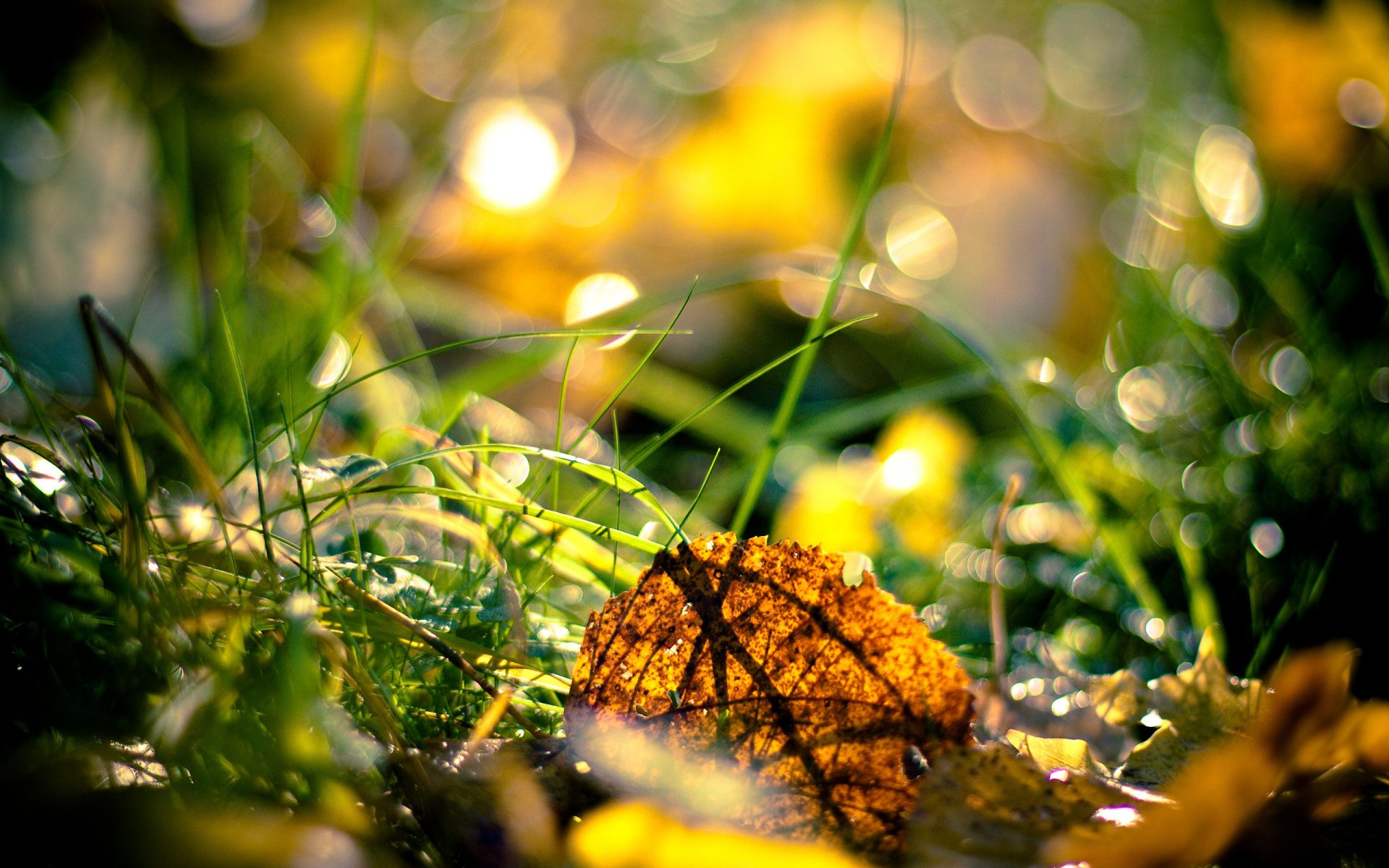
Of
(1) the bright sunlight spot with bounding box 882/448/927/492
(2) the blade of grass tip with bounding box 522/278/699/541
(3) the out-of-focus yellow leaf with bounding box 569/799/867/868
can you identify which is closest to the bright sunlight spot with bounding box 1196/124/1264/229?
(1) the bright sunlight spot with bounding box 882/448/927/492

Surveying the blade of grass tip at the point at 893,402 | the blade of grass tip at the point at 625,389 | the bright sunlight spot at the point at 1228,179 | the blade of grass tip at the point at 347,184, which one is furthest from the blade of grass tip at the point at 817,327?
the bright sunlight spot at the point at 1228,179

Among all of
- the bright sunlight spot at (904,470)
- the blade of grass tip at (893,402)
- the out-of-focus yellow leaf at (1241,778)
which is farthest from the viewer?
the bright sunlight spot at (904,470)

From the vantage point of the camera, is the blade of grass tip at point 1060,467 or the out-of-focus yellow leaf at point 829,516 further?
the out-of-focus yellow leaf at point 829,516

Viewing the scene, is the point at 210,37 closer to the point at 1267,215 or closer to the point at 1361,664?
the point at 1267,215

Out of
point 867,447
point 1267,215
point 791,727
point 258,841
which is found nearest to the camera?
point 258,841

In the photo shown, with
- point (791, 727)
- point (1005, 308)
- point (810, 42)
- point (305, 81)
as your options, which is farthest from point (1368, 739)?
point (305, 81)

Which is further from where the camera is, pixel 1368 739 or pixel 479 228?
pixel 479 228

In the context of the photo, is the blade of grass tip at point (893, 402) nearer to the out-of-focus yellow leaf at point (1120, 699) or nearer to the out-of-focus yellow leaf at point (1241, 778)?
the out-of-focus yellow leaf at point (1120, 699)
